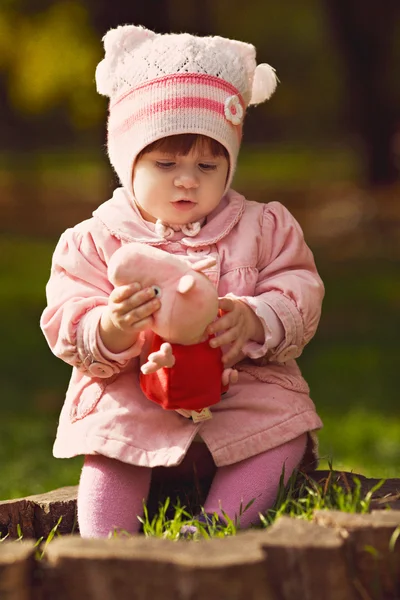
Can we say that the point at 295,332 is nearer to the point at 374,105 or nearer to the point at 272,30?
the point at 374,105

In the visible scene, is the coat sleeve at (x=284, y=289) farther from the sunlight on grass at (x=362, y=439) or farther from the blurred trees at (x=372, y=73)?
the blurred trees at (x=372, y=73)

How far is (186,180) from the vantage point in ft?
9.64

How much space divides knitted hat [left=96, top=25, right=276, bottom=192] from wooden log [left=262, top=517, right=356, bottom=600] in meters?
1.24

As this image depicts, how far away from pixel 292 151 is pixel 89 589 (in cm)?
2753

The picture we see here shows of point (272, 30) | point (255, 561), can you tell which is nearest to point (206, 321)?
point (255, 561)

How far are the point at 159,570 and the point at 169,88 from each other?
143cm

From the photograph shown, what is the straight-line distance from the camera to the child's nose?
2941 mm

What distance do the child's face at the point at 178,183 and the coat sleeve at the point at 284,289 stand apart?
234mm

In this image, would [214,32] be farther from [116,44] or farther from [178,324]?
[178,324]

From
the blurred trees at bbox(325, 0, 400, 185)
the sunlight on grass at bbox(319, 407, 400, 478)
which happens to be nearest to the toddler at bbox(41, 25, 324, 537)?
the sunlight on grass at bbox(319, 407, 400, 478)

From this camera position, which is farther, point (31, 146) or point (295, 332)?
point (31, 146)

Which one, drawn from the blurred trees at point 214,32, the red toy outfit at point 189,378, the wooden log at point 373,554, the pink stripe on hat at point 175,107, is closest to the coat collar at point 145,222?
the pink stripe on hat at point 175,107

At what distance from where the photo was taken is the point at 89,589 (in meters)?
2.13

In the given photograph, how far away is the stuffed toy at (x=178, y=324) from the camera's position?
263cm
